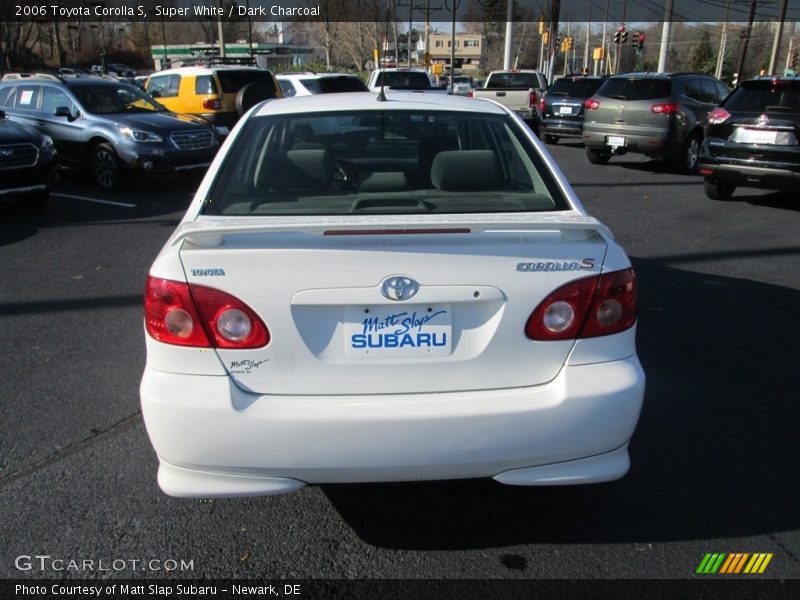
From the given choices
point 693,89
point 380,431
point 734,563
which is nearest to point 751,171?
point 693,89

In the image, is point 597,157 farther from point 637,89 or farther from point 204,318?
point 204,318

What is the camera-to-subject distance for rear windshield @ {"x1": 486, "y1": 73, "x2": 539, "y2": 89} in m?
21.1

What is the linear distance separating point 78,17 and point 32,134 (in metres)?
49.6

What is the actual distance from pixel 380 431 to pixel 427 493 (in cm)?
94

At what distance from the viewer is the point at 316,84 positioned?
18109mm

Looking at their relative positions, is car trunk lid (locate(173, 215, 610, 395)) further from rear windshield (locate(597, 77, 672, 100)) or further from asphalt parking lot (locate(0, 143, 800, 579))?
rear windshield (locate(597, 77, 672, 100))

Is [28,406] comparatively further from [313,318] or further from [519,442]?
[519,442]

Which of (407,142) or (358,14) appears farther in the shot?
(358,14)

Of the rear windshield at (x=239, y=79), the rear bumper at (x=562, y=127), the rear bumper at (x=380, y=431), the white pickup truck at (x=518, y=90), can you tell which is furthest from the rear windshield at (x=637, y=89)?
the rear bumper at (x=380, y=431)

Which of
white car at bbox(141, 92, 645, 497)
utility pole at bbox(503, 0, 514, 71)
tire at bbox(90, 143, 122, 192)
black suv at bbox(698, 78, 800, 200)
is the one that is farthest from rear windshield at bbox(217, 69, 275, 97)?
utility pole at bbox(503, 0, 514, 71)

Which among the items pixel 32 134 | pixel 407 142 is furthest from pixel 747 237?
pixel 32 134

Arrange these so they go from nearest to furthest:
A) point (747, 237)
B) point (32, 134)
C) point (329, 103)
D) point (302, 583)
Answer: point (302, 583) < point (329, 103) < point (747, 237) < point (32, 134)

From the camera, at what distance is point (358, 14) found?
5916 centimetres

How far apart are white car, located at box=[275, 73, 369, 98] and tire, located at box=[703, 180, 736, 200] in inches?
397
